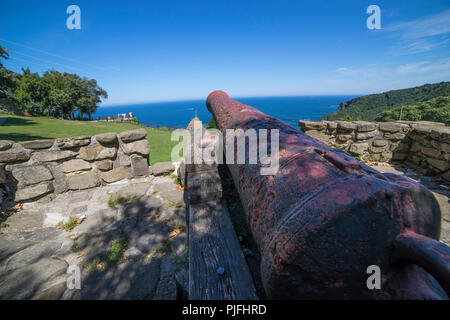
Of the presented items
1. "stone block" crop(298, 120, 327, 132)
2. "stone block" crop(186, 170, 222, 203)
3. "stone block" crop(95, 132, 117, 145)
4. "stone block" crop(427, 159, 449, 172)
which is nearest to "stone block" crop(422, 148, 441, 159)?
"stone block" crop(427, 159, 449, 172)

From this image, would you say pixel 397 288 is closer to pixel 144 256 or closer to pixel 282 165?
pixel 282 165

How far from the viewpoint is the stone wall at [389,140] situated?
441 centimetres

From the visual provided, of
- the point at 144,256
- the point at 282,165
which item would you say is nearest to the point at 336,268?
the point at 282,165

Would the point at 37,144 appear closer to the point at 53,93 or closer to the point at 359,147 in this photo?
the point at 359,147

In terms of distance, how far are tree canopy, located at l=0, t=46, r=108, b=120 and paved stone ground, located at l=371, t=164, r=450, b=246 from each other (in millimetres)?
35266

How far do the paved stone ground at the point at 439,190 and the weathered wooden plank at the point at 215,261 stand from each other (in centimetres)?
293

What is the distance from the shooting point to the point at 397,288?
2.05ft

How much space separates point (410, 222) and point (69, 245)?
3.79 meters

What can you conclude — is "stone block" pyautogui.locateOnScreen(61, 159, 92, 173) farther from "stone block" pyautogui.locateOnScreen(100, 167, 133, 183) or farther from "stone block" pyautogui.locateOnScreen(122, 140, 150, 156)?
"stone block" pyautogui.locateOnScreen(122, 140, 150, 156)

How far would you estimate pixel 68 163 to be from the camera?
14.0ft

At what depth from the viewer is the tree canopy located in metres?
25.8

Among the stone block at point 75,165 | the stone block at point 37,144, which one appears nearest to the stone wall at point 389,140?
the stone block at point 75,165

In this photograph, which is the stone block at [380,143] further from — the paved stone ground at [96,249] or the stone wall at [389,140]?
the paved stone ground at [96,249]

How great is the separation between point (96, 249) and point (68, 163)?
269cm
